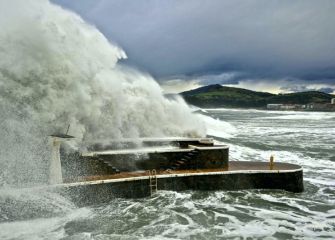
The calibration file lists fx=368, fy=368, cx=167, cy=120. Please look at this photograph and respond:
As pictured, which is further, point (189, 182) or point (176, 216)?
point (189, 182)

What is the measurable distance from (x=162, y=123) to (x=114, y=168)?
5.90 metres

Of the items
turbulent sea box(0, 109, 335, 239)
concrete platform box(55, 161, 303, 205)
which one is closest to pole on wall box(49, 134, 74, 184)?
concrete platform box(55, 161, 303, 205)

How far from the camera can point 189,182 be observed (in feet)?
40.9

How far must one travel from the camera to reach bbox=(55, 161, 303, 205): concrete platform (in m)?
10.8

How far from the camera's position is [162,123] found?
17906 millimetres

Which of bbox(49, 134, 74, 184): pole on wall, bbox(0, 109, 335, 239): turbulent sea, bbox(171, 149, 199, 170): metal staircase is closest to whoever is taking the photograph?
bbox(0, 109, 335, 239): turbulent sea

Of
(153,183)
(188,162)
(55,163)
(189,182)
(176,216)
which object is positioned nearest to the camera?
(176,216)

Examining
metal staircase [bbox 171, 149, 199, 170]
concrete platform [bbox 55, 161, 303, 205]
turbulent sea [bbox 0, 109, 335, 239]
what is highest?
metal staircase [bbox 171, 149, 199, 170]

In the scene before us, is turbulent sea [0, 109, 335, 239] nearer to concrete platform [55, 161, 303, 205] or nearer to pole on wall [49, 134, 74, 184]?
concrete platform [55, 161, 303, 205]

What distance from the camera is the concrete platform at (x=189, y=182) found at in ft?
35.3

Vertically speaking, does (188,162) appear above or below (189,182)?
above

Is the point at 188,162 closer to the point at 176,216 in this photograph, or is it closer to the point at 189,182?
the point at 189,182

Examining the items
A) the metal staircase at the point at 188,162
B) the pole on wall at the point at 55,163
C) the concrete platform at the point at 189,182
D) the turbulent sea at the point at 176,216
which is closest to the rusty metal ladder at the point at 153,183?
the concrete platform at the point at 189,182

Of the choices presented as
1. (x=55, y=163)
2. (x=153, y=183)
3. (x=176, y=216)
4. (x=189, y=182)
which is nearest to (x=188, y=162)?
(x=189, y=182)
